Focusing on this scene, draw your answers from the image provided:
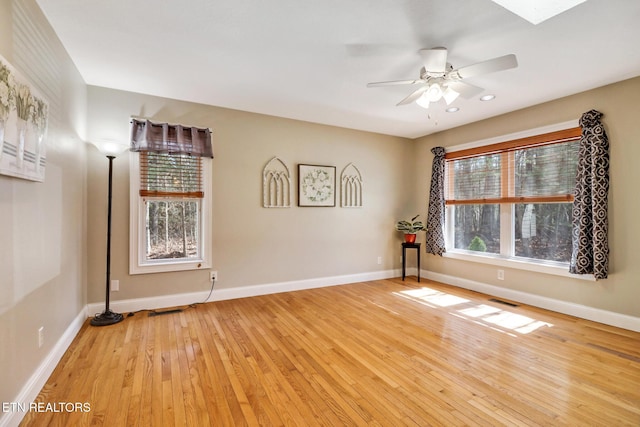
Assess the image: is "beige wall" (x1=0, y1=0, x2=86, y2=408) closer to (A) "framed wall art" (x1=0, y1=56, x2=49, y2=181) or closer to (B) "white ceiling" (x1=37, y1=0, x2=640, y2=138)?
(A) "framed wall art" (x1=0, y1=56, x2=49, y2=181)

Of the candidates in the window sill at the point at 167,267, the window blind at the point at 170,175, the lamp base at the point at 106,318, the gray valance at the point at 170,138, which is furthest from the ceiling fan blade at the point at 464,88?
the lamp base at the point at 106,318

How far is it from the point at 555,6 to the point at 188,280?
4.12m

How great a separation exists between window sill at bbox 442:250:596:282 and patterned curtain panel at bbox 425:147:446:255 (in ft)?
0.78

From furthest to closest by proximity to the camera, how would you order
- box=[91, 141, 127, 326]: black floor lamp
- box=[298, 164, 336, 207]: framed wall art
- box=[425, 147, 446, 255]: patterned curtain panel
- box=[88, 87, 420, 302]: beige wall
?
box=[425, 147, 446, 255]: patterned curtain panel < box=[298, 164, 336, 207]: framed wall art < box=[88, 87, 420, 302]: beige wall < box=[91, 141, 127, 326]: black floor lamp

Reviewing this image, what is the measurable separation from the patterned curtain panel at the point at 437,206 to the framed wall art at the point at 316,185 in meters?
1.65

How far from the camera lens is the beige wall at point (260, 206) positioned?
323 centimetres

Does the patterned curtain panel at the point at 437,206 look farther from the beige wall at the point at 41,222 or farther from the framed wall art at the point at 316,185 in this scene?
the beige wall at the point at 41,222

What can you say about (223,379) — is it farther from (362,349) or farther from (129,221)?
(129,221)

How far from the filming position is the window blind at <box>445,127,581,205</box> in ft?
11.2

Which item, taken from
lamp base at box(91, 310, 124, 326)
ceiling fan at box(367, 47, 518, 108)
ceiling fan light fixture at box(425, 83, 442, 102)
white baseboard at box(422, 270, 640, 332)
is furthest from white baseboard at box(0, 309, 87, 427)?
white baseboard at box(422, 270, 640, 332)

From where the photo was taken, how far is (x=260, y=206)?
4.05m

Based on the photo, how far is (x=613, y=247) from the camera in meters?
3.03

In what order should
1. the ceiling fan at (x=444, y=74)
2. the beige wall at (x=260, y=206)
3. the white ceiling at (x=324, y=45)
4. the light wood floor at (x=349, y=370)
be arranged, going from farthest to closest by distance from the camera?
1. the beige wall at (x=260, y=206)
2. the ceiling fan at (x=444, y=74)
3. the white ceiling at (x=324, y=45)
4. the light wood floor at (x=349, y=370)

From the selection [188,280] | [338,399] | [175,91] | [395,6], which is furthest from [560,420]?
[175,91]
